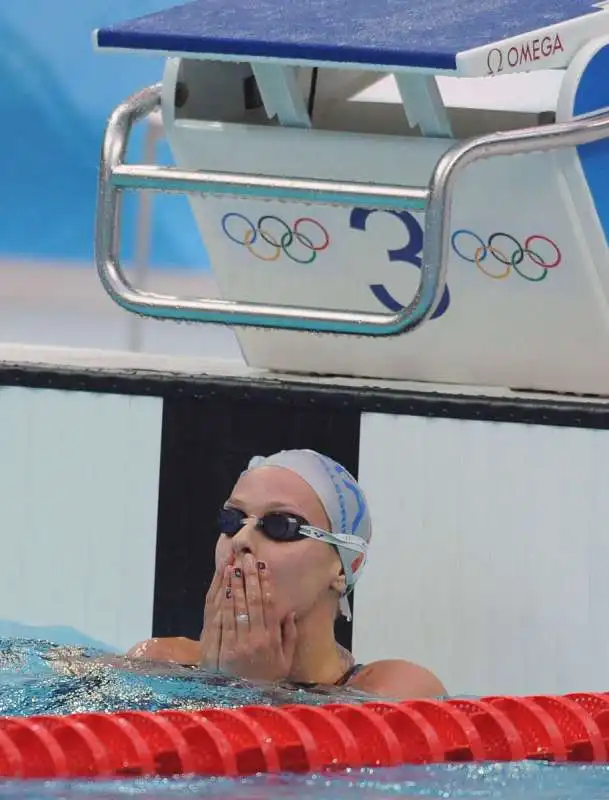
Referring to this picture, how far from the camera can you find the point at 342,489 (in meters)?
2.94

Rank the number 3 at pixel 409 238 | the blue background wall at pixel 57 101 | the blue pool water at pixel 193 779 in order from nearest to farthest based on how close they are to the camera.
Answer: the blue pool water at pixel 193 779, the number 3 at pixel 409 238, the blue background wall at pixel 57 101

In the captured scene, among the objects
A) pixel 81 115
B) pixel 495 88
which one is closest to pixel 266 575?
pixel 495 88

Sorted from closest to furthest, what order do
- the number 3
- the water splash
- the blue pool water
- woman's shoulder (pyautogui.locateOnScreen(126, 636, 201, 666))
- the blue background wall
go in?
the blue pool water
the water splash
woman's shoulder (pyautogui.locateOnScreen(126, 636, 201, 666))
the number 3
the blue background wall

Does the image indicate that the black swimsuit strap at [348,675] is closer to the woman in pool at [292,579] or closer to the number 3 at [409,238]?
the woman in pool at [292,579]

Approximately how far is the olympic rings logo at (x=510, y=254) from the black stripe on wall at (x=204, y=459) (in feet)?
1.17

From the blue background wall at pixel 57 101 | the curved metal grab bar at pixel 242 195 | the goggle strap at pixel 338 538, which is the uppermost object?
the blue background wall at pixel 57 101

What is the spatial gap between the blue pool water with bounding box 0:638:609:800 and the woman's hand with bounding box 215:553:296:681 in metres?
0.04

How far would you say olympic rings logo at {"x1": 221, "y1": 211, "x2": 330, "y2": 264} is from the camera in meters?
3.28

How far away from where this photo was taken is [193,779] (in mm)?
2430

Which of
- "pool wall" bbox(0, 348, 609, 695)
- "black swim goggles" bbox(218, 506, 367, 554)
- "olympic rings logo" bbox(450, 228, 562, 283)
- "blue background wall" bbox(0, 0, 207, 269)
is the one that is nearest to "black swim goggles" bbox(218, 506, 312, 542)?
"black swim goggles" bbox(218, 506, 367, 554)

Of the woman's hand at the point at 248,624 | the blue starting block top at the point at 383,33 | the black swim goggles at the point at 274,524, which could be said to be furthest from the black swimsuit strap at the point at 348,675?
the blue starting block top at the point at 383,33

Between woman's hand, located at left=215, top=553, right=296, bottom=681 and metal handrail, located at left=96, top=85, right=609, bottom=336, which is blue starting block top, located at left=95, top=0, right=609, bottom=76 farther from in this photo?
woman's hand, located at left=215, top=553, right=296, bottom=681

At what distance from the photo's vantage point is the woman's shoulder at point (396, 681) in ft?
9.49

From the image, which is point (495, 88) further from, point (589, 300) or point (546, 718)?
point (546, 718)
